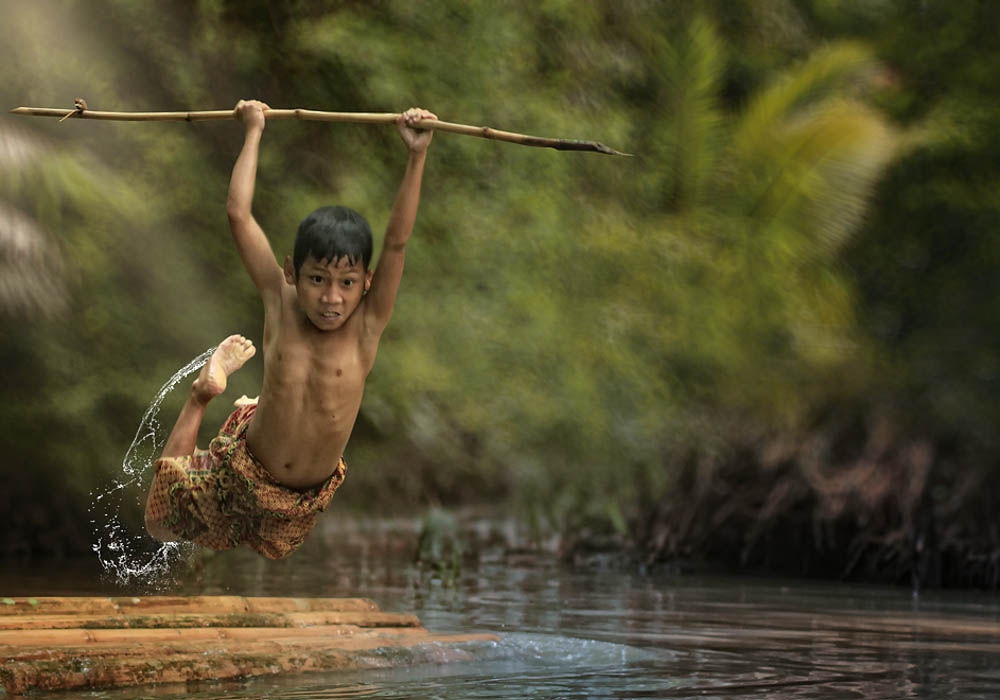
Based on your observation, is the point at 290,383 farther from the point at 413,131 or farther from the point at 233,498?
the point at 413,131

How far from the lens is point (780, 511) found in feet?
47.9

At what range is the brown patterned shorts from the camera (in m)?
4.70

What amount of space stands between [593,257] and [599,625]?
7873 mm

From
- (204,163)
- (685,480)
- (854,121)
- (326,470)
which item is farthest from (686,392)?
(326,470)

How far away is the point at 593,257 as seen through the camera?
1606cm

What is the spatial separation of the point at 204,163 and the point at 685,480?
568 centimetres

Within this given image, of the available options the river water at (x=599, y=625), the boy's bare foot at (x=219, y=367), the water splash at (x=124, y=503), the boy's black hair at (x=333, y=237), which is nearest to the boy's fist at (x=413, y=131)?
the boy's black hair at (x=333, y=237)

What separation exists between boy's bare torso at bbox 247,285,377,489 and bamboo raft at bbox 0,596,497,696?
1441mm

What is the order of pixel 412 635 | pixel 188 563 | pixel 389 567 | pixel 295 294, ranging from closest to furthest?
1. pixel 295 294
2. pixel 412 635
3. pixel 188 563
4. pixel 389 567

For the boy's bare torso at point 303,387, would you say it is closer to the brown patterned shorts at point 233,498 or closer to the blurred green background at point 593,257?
the brown patterned shorts at point 233,498

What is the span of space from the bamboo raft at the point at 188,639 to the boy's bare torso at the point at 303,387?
1441mm

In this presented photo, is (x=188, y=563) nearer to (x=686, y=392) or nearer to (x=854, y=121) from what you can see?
(x=686, y=392)

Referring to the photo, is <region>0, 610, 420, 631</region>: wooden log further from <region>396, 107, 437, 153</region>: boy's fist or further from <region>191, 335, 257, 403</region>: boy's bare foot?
<region>396, 107, 437, 153</region>: boy's fist

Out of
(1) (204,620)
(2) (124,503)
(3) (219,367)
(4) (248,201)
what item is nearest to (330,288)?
(4) (248,201)
